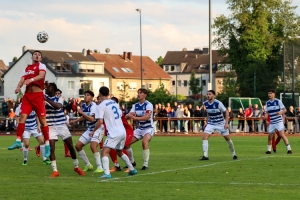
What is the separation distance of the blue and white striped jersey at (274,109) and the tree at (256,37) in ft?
186

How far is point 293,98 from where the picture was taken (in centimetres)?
4375

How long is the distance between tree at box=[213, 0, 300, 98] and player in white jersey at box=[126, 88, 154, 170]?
63849 mm

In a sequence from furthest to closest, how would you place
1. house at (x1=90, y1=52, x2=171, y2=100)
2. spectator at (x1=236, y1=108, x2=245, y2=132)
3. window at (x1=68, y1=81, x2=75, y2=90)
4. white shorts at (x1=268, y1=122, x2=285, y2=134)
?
house at (x1=90, y1=52, x2=171, y2=100), window at (x1=68, y1=81, x2=75, y2=90), spectator at (x1=236, y1=108, x2=245, y2=132), white shorts at (x1=268, y1=122, x2=285, y2=134)

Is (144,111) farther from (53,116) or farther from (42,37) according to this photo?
(42,37)

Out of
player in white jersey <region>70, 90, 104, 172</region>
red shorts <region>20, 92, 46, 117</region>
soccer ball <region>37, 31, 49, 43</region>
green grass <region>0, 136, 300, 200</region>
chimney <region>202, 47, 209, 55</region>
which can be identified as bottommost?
green grass <region>0, 136, 300, 200</region>

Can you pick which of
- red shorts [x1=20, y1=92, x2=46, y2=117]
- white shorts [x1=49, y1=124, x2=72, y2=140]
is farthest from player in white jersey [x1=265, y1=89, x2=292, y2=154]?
red shorts [x1=20, y1=92, x2=46, y2=117]

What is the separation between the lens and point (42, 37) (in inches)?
1104

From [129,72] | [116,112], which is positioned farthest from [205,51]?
[116,112]

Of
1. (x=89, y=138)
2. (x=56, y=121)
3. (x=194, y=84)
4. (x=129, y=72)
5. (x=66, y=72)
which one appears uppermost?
(x=129, y=72)

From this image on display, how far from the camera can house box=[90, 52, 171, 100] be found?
117 meters

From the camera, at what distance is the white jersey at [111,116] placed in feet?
48.7

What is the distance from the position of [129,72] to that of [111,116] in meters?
106

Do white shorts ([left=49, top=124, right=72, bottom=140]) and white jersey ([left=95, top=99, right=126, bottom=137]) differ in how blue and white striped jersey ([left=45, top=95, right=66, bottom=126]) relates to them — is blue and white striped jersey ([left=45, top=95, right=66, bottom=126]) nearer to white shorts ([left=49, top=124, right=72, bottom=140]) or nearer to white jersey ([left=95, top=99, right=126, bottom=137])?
white shorts ([left=49, top=124, right=72, bottom=140])

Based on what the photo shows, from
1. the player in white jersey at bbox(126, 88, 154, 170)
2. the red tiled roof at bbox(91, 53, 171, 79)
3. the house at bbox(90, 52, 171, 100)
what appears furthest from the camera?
the red tiled roof at bbox(91, 53, 171, 79)
